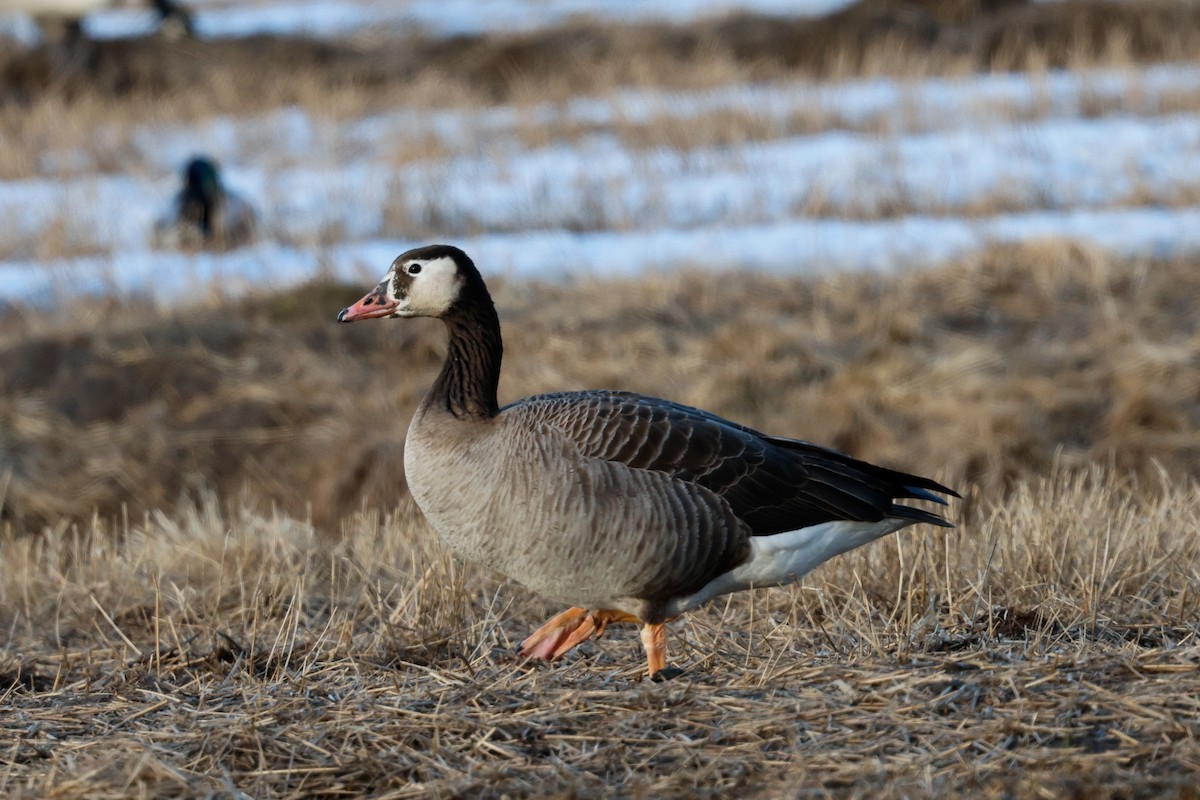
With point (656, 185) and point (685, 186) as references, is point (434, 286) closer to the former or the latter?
point (656, 185)

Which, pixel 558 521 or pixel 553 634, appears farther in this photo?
pixel 553 634

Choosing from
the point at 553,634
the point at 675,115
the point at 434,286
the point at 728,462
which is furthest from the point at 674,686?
the point at 675,115

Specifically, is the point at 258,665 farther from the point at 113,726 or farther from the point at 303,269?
the point at 303,269

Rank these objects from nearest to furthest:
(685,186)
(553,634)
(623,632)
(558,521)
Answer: (558,521), (553,634), (623,632), (685,186)

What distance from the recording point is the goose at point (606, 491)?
4.55 m

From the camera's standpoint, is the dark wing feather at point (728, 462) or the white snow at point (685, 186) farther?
the white snow at point (685, 186)

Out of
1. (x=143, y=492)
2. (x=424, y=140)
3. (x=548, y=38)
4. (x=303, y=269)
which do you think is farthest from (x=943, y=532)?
(x=548, y=38)

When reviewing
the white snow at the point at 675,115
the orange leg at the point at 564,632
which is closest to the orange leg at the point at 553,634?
the orange leg at the point at 564,632

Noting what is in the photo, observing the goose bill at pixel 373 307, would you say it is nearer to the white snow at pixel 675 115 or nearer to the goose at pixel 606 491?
the goose at pixel 606 491

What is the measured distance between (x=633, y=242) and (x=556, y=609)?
7.05 meters

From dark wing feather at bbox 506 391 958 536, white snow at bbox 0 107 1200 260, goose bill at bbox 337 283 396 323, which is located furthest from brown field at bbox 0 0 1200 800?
goose bill at bbox 337 283 396 323

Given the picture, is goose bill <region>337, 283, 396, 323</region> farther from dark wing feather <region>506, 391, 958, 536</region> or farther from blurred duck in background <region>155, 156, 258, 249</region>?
blurred duck in background <region>155, 156, 258, 249</region>

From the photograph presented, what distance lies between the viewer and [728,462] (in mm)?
4828

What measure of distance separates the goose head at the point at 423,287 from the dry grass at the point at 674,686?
0.96m
